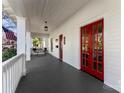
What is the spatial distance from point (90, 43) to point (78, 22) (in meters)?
1.72

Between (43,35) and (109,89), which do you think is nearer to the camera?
(109,89)

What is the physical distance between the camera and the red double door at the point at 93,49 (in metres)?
4.11

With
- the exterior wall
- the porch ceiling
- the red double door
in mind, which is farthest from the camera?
the red double door

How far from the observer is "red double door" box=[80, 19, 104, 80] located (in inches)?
162

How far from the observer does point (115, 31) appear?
10.7 feet

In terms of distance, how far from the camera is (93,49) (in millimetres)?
4645

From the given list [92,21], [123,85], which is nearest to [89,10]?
[92,21]

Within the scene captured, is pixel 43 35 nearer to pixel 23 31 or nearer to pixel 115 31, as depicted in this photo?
pixel 23 31

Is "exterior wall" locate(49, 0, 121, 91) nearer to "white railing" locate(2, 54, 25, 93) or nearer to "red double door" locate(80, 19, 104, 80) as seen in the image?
"red double door" locate(80, 19, 104, 80)

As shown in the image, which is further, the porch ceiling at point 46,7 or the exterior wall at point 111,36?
the porch ceiling at point 46,7

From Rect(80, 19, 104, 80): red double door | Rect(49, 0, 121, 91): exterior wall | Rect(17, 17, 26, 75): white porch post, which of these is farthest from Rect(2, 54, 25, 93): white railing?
Rect(80, 19, 104, 80): red double door

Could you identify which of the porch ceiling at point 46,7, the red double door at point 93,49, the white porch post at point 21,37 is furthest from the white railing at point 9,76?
the red double door at point 93,49

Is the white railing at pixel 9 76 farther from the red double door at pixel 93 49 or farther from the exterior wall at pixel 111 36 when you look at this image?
the red double door at pixel 93 49

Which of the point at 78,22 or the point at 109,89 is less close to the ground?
the point at 78,22
